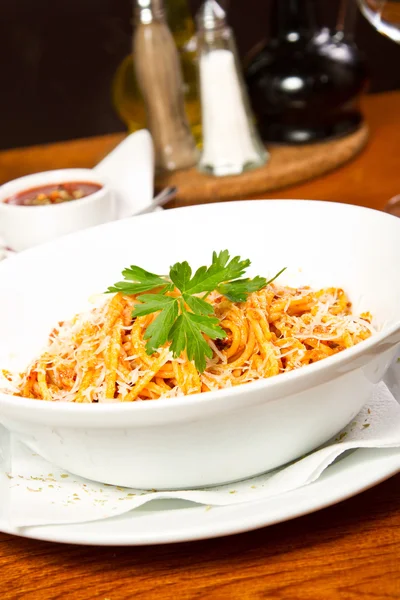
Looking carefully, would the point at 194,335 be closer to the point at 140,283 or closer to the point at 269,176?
the point at 140,283

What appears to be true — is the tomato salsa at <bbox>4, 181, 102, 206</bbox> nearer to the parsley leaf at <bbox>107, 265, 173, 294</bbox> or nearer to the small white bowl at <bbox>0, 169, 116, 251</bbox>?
the small white bowl at <bbox>0, 169, 116, 251</bbox>

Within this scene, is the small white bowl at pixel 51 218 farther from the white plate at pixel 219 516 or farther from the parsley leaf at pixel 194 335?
the white plate at pixel 219 516

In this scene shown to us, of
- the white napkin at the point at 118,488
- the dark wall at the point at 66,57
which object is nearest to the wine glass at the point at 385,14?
the white napkin at the point at 118,488

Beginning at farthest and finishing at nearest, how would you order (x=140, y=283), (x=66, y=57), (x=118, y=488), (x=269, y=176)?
(x=66, y=57) < (x=269, y=176) < (x=140, y=283) < (x=118, y=488)

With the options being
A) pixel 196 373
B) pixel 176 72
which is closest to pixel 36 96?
pixel 176 72

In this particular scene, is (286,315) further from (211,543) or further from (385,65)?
(385,65)

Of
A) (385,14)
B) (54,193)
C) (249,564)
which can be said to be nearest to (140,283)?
(249,564)
